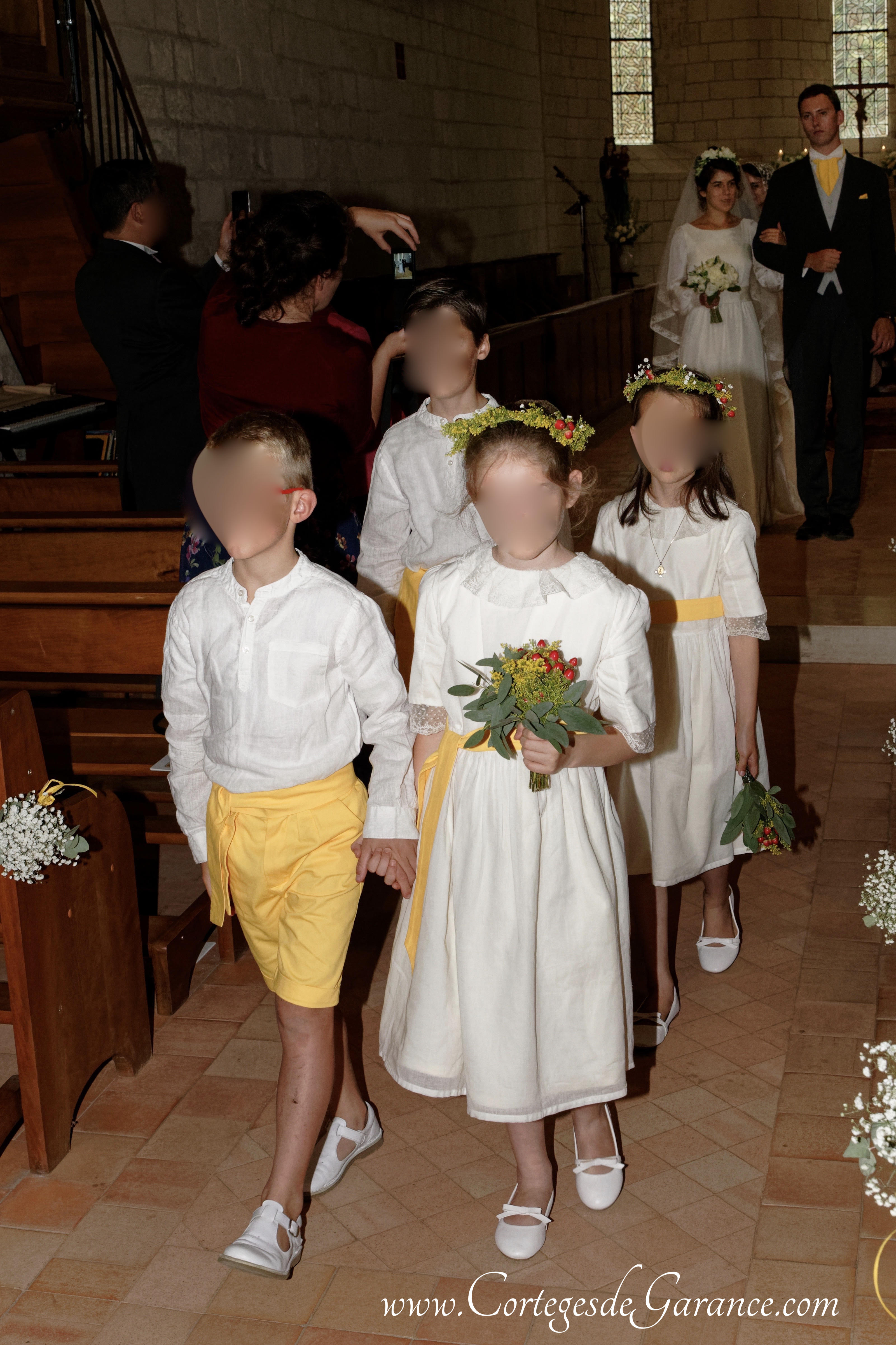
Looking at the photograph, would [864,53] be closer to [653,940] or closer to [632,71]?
[632,71]

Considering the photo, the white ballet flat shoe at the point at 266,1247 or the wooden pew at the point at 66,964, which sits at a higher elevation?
the wooden pew at the point at 66,964

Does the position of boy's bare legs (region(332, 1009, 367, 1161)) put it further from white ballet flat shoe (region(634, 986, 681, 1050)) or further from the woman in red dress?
the woman in red dress

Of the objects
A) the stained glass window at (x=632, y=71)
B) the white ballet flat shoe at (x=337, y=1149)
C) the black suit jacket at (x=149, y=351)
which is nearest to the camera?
the white ballet flat shoe at (x=337, y=1149)

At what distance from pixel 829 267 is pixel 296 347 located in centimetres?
433

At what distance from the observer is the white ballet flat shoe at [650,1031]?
304 cm

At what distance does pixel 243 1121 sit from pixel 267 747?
3.30ft

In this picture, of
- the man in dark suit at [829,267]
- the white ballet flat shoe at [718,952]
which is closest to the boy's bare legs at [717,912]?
the white ballet flat shoe at [718,952]

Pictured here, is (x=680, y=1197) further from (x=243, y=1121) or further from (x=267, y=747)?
(x=267, y=747)

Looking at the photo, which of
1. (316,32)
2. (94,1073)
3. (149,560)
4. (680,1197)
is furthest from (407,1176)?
(316,32)

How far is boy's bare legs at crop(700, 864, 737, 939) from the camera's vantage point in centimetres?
339

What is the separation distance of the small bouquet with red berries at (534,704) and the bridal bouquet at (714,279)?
5.32 m

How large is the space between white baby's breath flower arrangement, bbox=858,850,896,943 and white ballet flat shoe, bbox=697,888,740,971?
110 cm

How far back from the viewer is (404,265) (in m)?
3.87

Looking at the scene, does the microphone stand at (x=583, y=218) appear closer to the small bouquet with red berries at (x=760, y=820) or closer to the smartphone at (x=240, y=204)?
the smartphone at (x=240, y=204)
